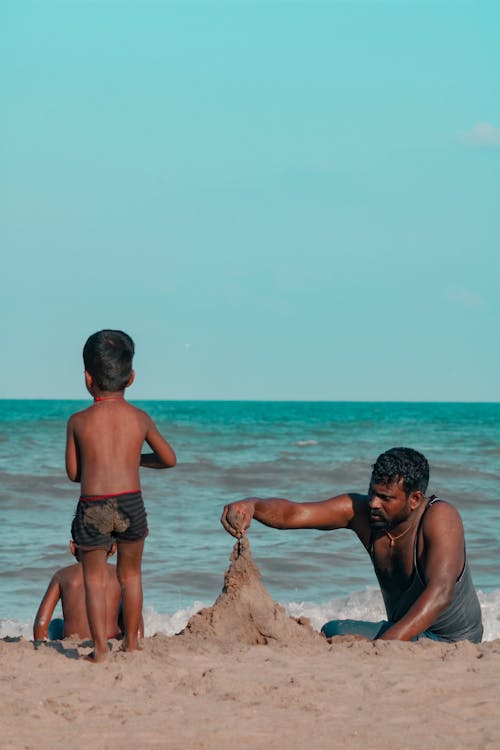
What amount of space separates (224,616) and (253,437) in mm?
24987

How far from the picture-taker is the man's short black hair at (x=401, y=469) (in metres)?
4.62

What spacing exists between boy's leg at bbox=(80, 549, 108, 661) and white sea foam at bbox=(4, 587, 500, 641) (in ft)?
9.73

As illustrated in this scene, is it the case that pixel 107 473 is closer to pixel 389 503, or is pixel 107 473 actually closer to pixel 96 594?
pixel 96 594

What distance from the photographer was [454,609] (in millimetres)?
4742

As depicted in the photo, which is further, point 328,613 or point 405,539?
point 328,613

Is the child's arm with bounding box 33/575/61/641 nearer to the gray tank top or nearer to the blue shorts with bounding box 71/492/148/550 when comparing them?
the blue shorts with bounding box 71/492/148/550

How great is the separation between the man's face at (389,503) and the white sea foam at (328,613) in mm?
2555

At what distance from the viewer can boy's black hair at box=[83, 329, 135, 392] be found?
411 cm

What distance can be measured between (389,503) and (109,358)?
58.1 inches

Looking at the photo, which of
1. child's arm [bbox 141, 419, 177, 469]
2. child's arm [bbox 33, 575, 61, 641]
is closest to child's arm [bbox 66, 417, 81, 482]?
child's arm [bbox 141, 419, 177, 469]

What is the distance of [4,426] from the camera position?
111 feet

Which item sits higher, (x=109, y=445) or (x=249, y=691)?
(x=109, y=445)

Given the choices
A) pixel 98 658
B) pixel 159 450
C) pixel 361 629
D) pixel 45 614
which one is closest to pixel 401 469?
pixel 361 629

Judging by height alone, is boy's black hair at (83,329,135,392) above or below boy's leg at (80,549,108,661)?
above
